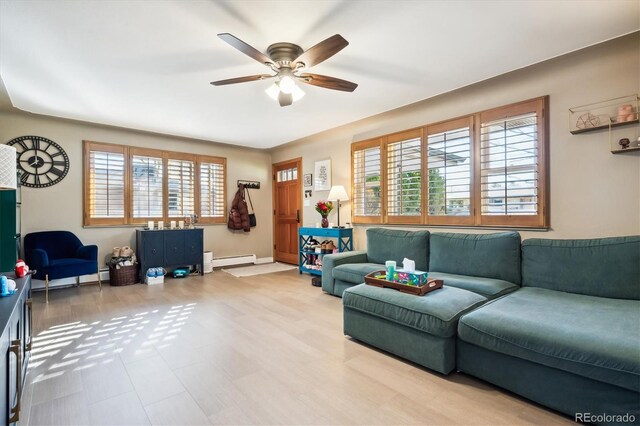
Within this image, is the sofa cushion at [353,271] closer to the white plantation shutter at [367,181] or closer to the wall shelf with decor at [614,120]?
the white plantation shutter at [367,181]

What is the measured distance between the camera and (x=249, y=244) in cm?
661

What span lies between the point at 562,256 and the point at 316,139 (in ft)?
13.8

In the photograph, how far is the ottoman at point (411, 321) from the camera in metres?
2.06

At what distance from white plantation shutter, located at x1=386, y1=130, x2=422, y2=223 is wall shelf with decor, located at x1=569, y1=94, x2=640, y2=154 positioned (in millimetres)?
1661

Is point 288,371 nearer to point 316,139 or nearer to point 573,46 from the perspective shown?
point 573,46

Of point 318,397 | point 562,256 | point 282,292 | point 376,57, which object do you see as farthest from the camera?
point 282,292

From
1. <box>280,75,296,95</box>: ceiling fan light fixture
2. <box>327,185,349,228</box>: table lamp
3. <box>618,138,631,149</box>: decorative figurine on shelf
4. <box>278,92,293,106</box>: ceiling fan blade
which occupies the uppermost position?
<box>280,75,296,95</box>: ceiling fan light fixture

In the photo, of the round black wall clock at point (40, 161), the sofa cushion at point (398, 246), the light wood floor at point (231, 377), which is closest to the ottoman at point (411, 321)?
the light wood floor at point (231, 377)

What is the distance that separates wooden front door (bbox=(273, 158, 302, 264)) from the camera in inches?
248

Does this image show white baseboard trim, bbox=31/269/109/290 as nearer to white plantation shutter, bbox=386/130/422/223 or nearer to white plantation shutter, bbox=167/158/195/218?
white plantation shutter, bbox=167/158/195/218

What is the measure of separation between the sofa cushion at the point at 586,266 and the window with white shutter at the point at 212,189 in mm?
5202

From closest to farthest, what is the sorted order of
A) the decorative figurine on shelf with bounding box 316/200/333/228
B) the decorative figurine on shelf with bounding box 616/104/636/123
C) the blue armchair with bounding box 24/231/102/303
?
1. the decorative figurine on shelf with bounding box 616/104/636/123
2. the blue armchair with bounding box 24/231/102/303
3. the decorative figurine on shelf with bounding box 316/200/333/228

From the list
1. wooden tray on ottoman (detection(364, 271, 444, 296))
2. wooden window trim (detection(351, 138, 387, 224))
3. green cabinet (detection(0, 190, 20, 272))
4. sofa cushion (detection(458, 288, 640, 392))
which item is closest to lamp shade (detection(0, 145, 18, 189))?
green cabinet (detection(0, 190, 20, 272))

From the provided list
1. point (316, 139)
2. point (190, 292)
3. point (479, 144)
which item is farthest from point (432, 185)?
point (190, 292)
